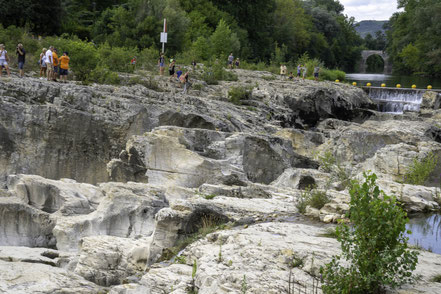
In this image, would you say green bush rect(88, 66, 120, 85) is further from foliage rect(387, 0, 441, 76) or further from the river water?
foliage rect(387, 0, 441, 76)

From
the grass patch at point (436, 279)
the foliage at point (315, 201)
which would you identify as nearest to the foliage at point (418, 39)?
the foliage at point (315, 201)

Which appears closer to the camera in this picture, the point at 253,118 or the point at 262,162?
the point at 262,162

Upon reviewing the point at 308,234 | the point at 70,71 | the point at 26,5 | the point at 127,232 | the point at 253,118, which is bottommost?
the point at 127,232

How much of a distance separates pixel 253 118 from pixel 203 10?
3365cm

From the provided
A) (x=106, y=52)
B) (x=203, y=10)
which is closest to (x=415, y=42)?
(x=203, y=10)

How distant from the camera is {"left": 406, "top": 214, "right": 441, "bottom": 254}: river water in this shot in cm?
858

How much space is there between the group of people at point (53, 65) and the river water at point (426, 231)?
13.3 metres

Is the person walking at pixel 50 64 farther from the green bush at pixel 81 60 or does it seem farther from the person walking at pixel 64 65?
the green bush at pixel 81 60

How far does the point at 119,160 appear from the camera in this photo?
47.0 feet

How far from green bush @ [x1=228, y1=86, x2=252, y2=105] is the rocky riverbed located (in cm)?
122

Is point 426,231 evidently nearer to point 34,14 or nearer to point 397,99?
point 397,99

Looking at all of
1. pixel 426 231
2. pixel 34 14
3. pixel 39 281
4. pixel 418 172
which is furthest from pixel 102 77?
pixel 34 14

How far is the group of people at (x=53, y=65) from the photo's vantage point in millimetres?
18369

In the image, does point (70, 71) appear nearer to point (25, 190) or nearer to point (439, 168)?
point (25, 190)
